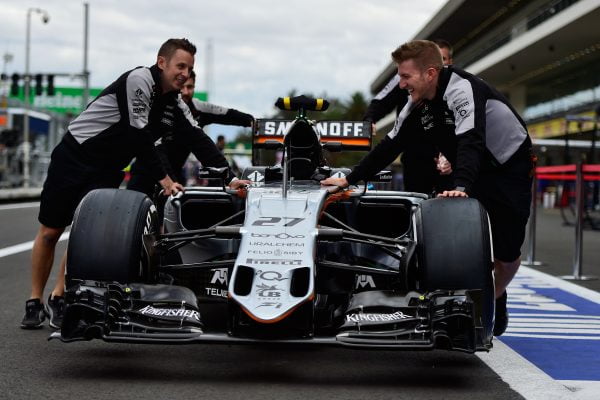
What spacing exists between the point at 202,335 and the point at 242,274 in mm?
A: 383

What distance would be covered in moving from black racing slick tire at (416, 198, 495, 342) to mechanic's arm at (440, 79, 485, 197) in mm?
222

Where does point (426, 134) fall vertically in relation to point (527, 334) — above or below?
above

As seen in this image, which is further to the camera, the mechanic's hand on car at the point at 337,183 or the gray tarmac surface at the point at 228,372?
the mechanic's hand on car at the point at 337,183

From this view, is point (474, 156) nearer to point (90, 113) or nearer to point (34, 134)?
point (90, 113)

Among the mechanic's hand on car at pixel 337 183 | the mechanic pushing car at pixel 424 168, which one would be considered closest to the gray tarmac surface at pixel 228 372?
the mechanic's hand on car at pixel 337 183

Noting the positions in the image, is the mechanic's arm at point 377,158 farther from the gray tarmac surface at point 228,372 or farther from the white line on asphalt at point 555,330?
the white line on asphalt at point 555,330

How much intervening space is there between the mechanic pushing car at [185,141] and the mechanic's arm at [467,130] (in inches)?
70.2

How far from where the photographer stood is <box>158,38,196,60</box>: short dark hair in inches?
222

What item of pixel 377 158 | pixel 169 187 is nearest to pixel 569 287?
pixel 377 158

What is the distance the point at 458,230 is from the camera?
181 inches

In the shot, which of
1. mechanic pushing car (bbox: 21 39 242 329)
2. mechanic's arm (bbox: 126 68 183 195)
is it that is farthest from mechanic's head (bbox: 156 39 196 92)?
mechanic's arm (bbox: 126 68 183 195)

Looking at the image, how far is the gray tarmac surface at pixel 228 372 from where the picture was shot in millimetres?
4129

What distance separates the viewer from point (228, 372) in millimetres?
4559

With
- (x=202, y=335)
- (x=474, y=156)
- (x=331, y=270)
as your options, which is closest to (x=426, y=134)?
(x=474, y=156)
